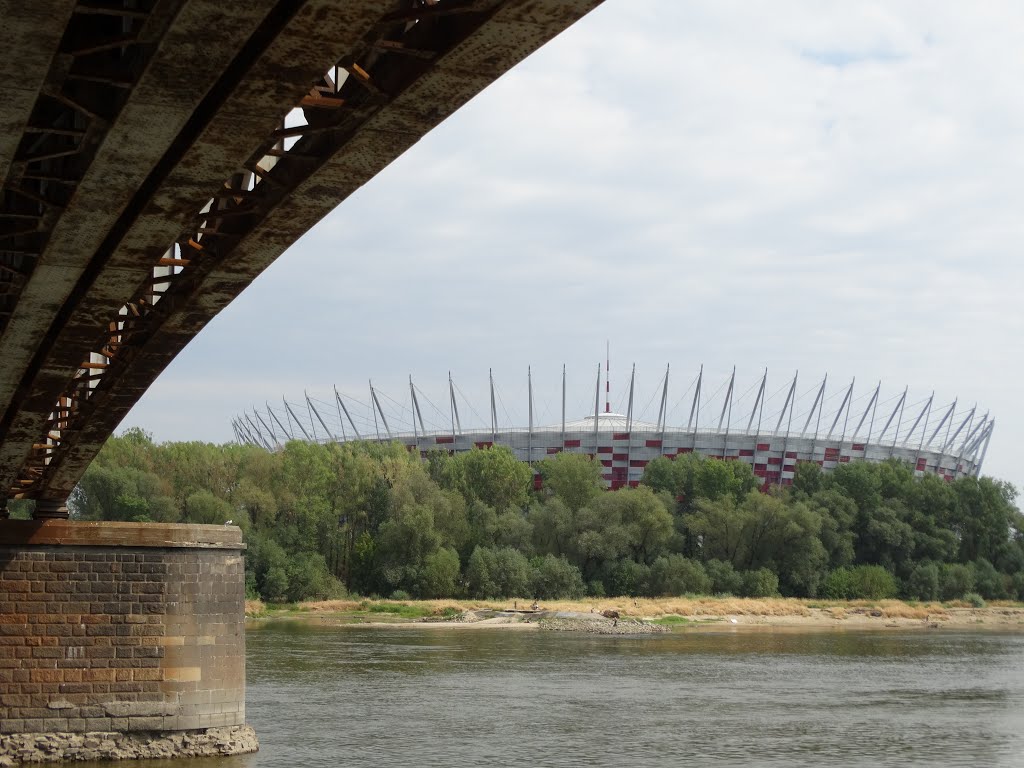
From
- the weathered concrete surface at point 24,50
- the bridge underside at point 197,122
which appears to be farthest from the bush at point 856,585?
the weathered concrete surface at point 24,50

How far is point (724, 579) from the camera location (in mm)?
83125

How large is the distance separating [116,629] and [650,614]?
53.6 m

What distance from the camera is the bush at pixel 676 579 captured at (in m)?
80.8

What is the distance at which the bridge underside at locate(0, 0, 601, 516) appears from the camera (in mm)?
8383

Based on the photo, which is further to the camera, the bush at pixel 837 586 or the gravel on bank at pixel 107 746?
the bush at pixel 837 586

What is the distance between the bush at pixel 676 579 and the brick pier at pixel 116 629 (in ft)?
191

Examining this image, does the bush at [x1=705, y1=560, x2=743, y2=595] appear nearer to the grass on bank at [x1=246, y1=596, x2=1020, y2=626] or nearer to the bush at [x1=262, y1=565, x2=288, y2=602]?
the grass on bank at [x1=246, y1=596, x2=1020, y2=626]

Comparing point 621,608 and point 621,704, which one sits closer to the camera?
point 621,704

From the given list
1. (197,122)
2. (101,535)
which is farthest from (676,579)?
(197,122)

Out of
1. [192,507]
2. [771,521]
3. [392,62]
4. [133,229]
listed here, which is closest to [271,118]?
[392,62]

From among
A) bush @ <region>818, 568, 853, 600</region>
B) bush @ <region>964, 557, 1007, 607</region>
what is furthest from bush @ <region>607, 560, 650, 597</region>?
bush @ <region>964, 557, 1007, 607</region>

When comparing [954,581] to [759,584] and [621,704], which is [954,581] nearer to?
[759,584]

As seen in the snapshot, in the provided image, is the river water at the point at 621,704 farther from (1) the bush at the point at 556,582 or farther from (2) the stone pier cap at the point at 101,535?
(1) the bush at the point at 556,582

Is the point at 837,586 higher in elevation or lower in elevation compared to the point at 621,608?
higher
